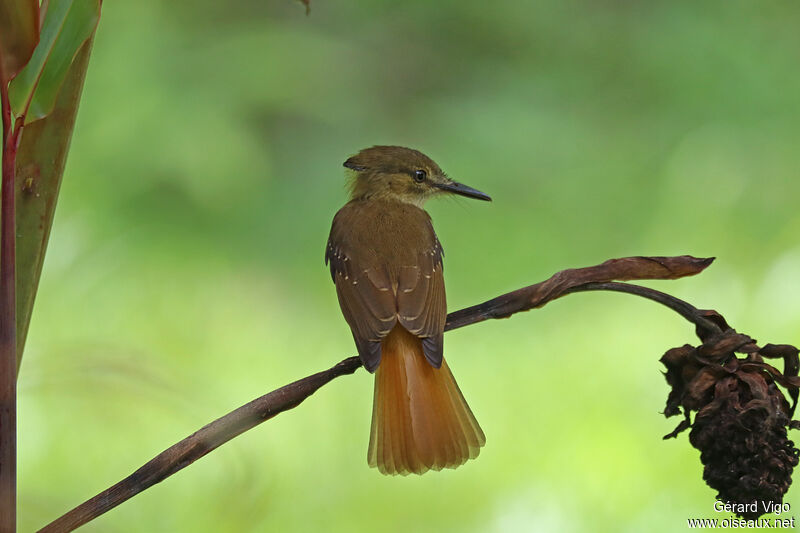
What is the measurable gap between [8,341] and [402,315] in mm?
817

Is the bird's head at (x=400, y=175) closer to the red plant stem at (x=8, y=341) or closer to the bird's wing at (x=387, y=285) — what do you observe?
the bird's wing at (x=387, y=285)

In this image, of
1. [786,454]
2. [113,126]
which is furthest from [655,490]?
[113,126]

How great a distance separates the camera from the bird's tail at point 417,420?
1426mm

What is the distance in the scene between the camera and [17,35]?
0.96 m

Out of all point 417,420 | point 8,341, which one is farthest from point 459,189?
point 8,341

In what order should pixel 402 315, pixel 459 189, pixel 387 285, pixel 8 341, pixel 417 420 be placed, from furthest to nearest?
pixel 459 189
pixel 387 285
pixel 402 315
pixel 417 420
pixel 8 341

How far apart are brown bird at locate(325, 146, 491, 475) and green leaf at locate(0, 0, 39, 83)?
2.36 ft

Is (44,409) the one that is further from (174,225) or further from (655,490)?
(655,490)

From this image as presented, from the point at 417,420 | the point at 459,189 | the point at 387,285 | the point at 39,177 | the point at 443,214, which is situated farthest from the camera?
the point at 443,214

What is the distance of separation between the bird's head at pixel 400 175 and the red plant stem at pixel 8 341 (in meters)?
1.35

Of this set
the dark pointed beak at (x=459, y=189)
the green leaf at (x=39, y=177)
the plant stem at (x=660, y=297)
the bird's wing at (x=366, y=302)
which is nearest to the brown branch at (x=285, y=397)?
the plant stem at (x=660, y=297)

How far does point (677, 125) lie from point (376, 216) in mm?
1365

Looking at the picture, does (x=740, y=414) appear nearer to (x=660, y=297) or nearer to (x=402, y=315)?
(x=660, y=297)

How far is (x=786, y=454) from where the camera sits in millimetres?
1114
